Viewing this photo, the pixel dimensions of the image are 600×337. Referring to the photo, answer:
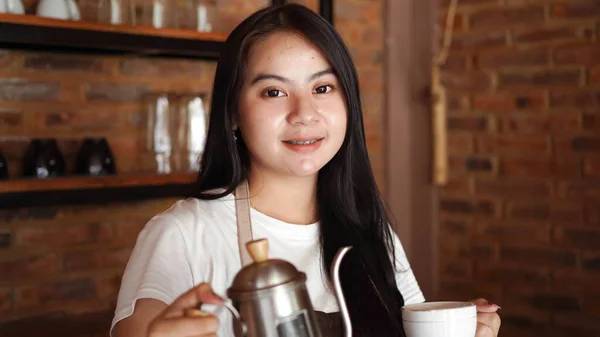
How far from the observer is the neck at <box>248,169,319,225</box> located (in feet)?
4.93

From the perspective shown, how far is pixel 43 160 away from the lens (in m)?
2.21

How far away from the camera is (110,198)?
228 cm

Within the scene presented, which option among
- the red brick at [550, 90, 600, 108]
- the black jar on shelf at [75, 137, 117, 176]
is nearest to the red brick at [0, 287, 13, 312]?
the black jar on shelf at [75, 137, 117, 176]

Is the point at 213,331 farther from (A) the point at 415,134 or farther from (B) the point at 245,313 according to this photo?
(A) the point at 415,134

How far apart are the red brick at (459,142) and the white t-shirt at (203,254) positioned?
1.46 metres

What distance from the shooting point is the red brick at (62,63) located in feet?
7.66

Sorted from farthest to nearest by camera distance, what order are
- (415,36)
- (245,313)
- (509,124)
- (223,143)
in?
1. (415,36)
2. (509,124)
3. (223,143)
4. (245,313)

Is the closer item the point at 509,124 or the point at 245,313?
the point at 245,313

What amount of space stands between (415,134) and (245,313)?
7.58 ft

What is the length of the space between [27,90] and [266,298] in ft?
5.37

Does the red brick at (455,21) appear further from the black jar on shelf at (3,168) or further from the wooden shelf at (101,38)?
the black jar on shelf at (3,168)

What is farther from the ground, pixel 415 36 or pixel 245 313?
pixel 415 36

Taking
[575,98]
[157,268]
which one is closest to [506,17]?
[575,98]

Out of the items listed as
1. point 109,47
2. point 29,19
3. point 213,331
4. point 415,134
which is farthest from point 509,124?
point 213,331
